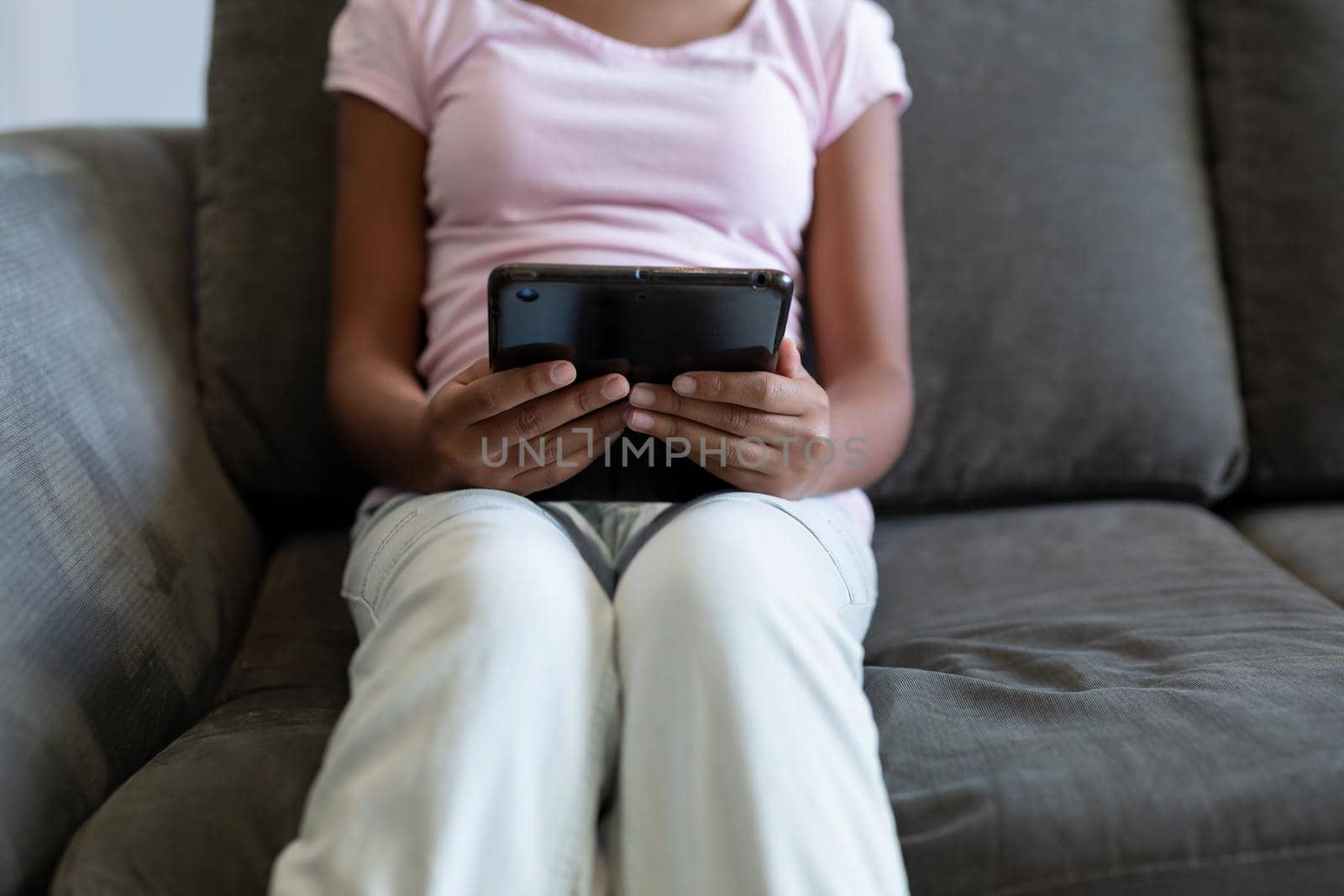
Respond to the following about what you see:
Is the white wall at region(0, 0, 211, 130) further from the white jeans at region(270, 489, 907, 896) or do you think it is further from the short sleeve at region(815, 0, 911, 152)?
the white jeans at region(270, 489, 907, 896)

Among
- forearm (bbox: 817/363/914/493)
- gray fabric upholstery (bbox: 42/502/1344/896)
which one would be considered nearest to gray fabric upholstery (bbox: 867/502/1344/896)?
gray fabric upholstery (bbox: 42/502/1344/896)

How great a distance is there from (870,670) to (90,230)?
0.78 meters

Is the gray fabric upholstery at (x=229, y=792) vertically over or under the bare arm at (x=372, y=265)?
under

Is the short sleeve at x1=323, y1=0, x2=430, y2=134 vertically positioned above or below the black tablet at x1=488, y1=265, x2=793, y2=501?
above

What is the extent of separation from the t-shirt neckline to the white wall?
0.95 metres

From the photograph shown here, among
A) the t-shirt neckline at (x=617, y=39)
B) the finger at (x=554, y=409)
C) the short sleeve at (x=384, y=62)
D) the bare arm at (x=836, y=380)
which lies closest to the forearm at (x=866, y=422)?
the bare arm at (x=836, y=380)

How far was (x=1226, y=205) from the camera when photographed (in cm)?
125

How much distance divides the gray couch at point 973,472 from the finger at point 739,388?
24 centimetres

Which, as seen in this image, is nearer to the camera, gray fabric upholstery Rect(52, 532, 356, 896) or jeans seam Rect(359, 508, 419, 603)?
gray fabric upholstery Rect(52, 532, 356, 896)

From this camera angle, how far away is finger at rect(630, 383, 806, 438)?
76cm

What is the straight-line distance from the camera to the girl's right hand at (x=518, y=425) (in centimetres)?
73

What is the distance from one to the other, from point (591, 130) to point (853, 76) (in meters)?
0.26

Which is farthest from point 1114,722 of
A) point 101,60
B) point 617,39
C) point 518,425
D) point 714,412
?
point 101,60

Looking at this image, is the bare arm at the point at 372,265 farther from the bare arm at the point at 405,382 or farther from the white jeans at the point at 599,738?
the white jeans at the point at 599,738
